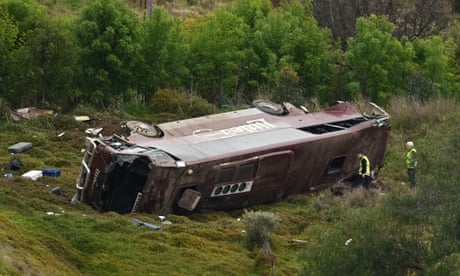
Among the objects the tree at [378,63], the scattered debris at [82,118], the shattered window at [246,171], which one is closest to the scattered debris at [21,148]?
the scattered debris at [82,118]

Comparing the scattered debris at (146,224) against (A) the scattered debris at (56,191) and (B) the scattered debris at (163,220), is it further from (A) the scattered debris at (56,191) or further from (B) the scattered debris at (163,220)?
(A) the scattered debris at (56,191)

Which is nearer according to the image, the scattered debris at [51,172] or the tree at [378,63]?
the scattered debris at [51,172]

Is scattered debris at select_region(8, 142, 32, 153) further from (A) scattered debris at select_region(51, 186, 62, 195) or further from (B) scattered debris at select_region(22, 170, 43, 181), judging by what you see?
(A) scattered debris at select_region(51, 186, 62, 195)

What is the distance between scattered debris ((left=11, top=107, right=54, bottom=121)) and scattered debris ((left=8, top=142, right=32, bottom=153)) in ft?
10.6

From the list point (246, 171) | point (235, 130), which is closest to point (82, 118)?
point (235, 130)

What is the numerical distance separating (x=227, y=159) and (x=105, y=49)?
35.8ft

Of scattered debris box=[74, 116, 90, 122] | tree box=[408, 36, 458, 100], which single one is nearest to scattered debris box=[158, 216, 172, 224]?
scattered debris box=[74, 116, 90, 122]

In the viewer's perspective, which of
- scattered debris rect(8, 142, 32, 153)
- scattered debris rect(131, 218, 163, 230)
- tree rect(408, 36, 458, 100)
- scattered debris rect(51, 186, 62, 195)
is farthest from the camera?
tree rect(408, 36, 458, 100)

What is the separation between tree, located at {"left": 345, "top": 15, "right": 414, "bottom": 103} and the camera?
102ft

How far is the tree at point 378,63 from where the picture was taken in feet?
102

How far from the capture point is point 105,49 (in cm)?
2819

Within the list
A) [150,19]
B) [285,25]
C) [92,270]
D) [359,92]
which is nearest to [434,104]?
[359,92]

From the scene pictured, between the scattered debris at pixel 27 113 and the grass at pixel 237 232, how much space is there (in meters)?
1.67

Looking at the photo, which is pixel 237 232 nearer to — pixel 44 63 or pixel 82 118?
pixel 82 118
